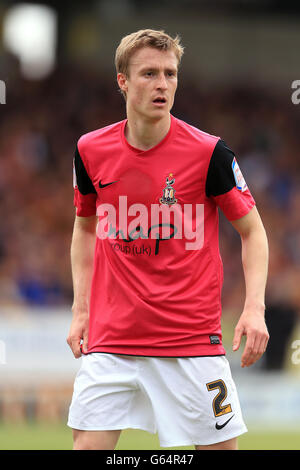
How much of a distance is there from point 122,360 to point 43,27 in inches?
639

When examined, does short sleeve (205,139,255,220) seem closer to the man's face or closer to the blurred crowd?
the man's face

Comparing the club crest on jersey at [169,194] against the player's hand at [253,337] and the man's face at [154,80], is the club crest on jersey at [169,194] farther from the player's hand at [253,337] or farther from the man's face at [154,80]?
the player's hand at [253,337]

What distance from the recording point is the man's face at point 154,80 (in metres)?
4.14

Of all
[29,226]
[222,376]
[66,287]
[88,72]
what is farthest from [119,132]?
[88,72]

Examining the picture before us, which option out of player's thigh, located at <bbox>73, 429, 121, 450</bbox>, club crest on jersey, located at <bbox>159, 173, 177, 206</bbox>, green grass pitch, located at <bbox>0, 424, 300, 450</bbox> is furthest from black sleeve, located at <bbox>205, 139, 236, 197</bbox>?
green grass pitch, located at <bbox>0, 424, 300, 450</bbox>

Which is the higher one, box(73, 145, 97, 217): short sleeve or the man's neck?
the man's neck

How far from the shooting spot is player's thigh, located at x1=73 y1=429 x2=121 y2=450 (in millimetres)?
4062

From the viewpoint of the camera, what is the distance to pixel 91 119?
659 inches

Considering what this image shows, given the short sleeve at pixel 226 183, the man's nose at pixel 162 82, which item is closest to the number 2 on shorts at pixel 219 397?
the short sleeve at pixel 226 183

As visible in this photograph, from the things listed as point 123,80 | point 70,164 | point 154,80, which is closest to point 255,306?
point 154,80

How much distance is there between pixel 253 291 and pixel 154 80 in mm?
1112

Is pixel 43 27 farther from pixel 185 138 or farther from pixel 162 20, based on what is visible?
pixel 185 138

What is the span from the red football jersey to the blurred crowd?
6860mm

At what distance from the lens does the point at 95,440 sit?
4070 millimetres
